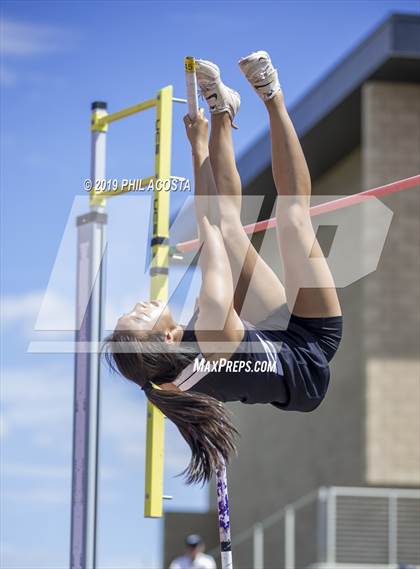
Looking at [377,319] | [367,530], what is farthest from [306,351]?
[377,319]

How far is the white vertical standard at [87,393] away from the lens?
6129 millimetres

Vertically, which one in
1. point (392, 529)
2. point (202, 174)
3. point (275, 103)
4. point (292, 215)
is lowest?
point (392, 529)

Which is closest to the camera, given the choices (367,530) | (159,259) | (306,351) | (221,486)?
(306,351)

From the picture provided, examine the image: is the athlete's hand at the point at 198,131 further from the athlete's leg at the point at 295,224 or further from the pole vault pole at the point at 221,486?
the athlete's leg at the point at 295,224

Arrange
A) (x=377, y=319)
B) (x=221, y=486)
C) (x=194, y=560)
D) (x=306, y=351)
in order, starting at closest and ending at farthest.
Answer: (x=306, y=351) < (x=221, y=486) < (x=194, y=560) < (x=377, y=319)

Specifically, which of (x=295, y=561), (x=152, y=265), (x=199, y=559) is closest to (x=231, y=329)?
(x=152, y=265)

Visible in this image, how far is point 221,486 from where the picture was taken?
5000mm

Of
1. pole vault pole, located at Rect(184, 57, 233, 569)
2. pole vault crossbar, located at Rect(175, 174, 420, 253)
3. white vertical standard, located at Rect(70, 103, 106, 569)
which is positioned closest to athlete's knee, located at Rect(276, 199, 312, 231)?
pole vault pole, located at Rect(184, 57, 233, 569)

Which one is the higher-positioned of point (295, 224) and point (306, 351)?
point (295, 224)

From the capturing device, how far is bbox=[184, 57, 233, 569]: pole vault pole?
450cm

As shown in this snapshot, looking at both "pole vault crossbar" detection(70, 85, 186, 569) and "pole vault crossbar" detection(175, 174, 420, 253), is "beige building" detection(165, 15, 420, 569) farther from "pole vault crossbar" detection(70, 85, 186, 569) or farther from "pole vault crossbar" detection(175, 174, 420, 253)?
"pole vault crossbar" detection(175, 174, 420, 253)

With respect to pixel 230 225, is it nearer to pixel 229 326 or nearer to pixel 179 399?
pixel 229 326

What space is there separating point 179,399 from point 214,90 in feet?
3.60

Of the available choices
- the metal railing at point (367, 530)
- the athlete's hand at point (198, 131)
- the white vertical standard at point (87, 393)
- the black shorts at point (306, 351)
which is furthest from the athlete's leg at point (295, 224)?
the metal railing at point (367, 530)
